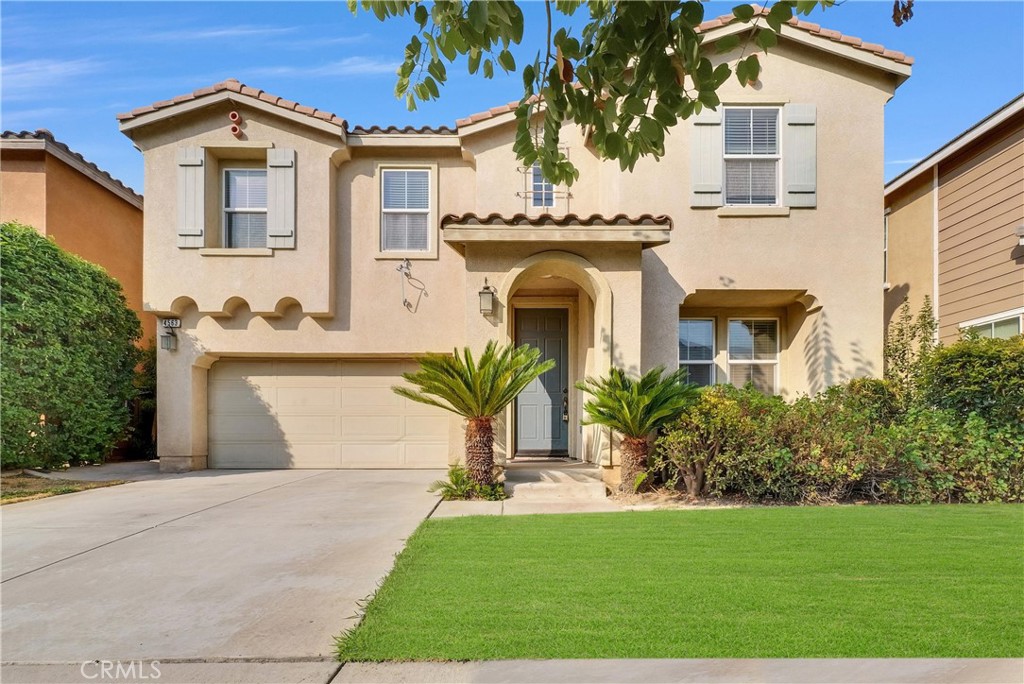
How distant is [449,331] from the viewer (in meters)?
11.0

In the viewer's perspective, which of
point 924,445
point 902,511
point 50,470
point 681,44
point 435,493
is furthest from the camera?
point 50,470

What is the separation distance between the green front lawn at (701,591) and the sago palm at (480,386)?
5.80 ft

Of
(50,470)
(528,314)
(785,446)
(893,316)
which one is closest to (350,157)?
(528,314)

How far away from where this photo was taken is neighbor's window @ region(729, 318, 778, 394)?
11.4 m

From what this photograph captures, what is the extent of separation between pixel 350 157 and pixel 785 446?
9056 mm

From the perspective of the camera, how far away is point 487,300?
8828 millimetres

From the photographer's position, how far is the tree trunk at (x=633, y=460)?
802 centimetres

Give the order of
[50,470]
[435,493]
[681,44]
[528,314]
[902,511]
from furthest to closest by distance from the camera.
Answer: [528,314]
[50,470]
[435,493]
[902,511]
[681,44]

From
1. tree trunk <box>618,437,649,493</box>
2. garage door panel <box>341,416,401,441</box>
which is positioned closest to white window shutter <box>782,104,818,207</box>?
tree trunk <box>618,437,649,493</box>

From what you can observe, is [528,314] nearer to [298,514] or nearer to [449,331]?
[449,331]

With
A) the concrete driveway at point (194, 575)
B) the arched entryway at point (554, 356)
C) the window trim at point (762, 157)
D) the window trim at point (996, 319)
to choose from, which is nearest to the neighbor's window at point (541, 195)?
the arched entryway at point (554, 356)

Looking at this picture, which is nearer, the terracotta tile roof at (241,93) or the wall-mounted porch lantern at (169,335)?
the terracotta tile roof at (241,93)

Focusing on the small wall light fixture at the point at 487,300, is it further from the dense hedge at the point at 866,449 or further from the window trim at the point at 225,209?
the window trim at the point at 225,209

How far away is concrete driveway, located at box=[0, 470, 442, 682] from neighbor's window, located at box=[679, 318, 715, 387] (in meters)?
5.85
